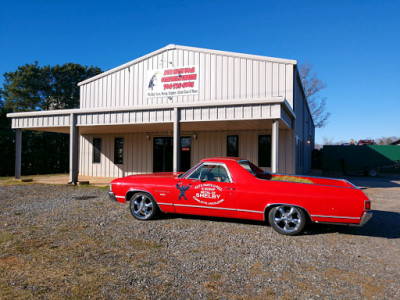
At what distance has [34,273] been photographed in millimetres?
3494

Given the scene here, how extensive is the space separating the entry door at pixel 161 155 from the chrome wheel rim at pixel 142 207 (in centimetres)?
943

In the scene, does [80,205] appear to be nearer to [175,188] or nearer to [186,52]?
[175,188]

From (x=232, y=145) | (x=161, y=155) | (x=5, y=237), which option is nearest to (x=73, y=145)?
(x=161, y=155)

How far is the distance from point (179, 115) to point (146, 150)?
234 inches

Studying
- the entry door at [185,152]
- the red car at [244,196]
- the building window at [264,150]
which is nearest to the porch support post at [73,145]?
the entry door at [185,152]

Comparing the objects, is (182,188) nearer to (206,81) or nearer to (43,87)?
(206,81)

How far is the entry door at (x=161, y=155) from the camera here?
51.7 feet

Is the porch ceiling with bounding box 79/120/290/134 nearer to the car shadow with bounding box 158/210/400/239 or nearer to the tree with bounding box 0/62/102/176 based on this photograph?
the car shadow with bounding box 158/210/400/239

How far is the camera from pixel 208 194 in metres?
5.66

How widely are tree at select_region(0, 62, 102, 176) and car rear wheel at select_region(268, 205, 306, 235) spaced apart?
19986 mm

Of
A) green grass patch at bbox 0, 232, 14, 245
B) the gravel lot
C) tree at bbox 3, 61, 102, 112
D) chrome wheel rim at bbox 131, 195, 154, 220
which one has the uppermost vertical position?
tree at bbox 3, 61, 102, 112

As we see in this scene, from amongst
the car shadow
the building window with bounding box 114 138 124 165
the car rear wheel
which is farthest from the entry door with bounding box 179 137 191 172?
the car rear wheel

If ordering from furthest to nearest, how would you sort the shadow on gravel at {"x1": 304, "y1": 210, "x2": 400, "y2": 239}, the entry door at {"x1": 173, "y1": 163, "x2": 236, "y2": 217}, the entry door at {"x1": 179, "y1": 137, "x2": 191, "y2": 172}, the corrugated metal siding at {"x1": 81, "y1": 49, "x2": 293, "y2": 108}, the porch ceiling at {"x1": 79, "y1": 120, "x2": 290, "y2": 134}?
the entry door at {"x1": 179, "y1": 137, "x2": 191, "y2": 172} < the corrugated metal siding at {"x1": 81, "y1": 49, "x2": 293, "y2": 108} < the porch ceiling at {"x1": 79, "y1": 120, "x2": 290, "y2": 134} < the entry door at {"x1": 173, "y1": 163, "x2": 236, "y2": 217} < the shadow on gravel at {"x1": 304, "y1": 210, "x2": 400, "y2": 239}

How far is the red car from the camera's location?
485 cm
